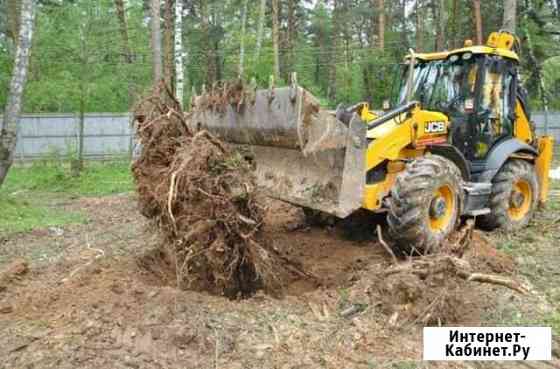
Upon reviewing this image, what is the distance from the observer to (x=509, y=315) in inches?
193

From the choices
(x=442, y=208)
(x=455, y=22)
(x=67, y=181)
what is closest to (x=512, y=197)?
(x=442, y=208)

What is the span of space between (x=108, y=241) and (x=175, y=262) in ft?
9.35

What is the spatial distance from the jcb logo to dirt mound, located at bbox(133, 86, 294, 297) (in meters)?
2.68

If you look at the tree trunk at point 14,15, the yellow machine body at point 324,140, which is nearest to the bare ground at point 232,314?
the yellow machine body at point 324,140

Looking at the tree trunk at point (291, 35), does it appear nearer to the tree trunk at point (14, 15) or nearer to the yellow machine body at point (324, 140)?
the tree trunk at point (14, 15)

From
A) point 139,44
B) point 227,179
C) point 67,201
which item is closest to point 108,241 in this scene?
point 227,179

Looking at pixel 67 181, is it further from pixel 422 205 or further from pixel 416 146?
pixel 422 205

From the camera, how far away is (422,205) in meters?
6.04

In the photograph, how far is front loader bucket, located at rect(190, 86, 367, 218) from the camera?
5891 mm

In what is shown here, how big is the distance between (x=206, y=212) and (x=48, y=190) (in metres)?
10.4

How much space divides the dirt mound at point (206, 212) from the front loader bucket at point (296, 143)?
85cm

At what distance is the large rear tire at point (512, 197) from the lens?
25.6ft

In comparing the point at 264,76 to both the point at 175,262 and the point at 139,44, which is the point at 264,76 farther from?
the point at 175,262

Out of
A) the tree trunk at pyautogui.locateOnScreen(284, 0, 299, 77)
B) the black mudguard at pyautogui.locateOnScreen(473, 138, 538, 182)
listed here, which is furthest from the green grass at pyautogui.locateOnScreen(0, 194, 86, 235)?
the tree trunk at pyautogui.locateOnScreen(284, 0, 299, 77)
